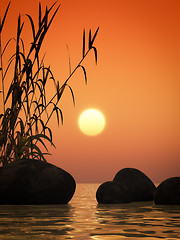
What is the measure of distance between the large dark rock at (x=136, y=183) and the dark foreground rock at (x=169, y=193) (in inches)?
74.1

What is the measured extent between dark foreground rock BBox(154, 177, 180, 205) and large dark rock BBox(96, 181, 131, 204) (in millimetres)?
747

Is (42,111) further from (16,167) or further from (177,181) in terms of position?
(177,181)

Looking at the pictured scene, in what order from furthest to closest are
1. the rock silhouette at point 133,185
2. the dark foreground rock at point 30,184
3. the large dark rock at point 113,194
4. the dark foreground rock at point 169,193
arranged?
the rock silhouette at point 133,185
the large dark rock at point 113,194
the dark foreground rock at point 169,193
the dark foreground rock at point 30,184

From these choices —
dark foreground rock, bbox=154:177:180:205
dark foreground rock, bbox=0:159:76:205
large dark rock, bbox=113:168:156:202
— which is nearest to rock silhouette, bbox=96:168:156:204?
large dark rock, bbox=113:168:156:202

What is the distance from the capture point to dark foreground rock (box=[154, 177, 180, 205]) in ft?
31.6

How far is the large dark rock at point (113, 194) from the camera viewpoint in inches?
394

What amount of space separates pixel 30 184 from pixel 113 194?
6.65 feet

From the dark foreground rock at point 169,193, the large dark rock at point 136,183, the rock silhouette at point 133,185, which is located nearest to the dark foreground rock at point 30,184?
the rock silhouette at point 133,185

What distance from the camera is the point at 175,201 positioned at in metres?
9.59

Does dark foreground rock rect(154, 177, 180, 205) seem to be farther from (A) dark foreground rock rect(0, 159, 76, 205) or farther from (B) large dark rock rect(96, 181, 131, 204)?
(A) dark foreground rock rect(0, 159, 76, 205)

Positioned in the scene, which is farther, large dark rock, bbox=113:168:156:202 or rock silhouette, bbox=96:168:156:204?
large dark rock, bbox=113:168:156:202

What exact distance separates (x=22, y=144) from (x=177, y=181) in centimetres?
362

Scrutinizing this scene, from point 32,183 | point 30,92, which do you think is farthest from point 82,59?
point 32,183

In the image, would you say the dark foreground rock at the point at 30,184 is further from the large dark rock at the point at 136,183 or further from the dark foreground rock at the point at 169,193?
the large dark rock at the point at 136,183
